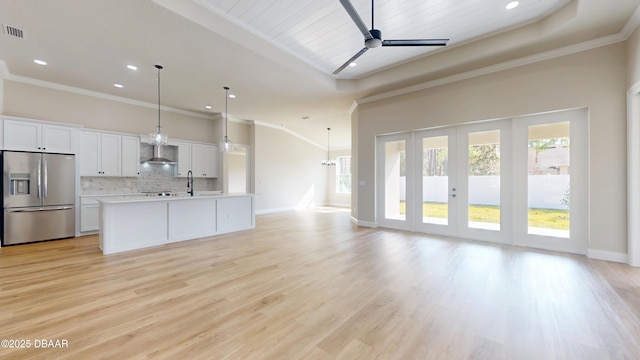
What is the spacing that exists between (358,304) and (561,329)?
5.27ft

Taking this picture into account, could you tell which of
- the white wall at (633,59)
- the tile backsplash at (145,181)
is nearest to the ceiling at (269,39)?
the white wall at (633,59)

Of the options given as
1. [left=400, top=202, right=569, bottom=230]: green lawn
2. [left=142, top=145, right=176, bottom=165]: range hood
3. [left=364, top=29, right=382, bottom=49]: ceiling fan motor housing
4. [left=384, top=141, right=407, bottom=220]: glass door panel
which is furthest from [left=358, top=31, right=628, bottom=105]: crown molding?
[left=142, top=145, right=176, bottom=165]: range hood

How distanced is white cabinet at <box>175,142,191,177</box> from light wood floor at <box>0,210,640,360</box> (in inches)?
132

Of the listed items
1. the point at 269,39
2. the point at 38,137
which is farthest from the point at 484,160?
the point at 38,137

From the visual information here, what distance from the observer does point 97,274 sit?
3.18 m

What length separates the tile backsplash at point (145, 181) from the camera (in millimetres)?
5879

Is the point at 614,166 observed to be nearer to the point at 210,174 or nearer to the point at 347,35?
the point at 347,35

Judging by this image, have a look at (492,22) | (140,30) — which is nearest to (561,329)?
(492,22)

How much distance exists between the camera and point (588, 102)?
12.3ft

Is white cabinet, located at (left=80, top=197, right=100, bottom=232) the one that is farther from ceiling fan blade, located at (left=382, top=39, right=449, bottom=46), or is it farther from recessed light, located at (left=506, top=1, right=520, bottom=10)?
recessed light, located at (left=506, top=1, right=520, bottom=10)

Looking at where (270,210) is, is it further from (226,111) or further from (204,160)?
(226,111)

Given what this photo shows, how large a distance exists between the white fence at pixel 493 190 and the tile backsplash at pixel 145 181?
6.19 m

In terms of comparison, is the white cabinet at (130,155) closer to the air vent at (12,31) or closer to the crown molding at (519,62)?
the air vent at (12,31)

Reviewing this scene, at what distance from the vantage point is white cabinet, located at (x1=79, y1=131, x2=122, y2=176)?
5.50 metres
